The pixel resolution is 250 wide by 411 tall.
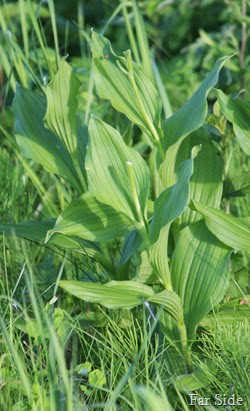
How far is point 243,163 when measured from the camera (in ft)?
7.82

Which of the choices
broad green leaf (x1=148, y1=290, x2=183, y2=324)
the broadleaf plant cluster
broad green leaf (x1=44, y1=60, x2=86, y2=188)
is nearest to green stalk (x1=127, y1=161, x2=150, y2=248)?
the broadleaf plant cluster

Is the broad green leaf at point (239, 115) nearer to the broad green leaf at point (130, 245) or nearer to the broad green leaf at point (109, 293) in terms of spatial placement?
the broad green leaf at point (130, 245)

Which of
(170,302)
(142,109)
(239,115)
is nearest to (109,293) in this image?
(170,302)

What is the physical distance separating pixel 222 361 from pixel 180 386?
0.11m

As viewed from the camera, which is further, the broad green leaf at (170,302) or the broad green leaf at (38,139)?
the broad green leaf at (38,139)

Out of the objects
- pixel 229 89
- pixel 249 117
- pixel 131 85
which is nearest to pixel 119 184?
pixel 131 85

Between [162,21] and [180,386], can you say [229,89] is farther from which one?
[180,386]

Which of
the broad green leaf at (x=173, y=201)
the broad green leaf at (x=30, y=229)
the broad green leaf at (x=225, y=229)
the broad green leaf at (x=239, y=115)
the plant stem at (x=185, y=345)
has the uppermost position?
the broad green leaf at (x=239, y=115)

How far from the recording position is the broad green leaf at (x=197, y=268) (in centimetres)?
155

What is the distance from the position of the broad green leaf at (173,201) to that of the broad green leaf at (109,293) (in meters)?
0.11

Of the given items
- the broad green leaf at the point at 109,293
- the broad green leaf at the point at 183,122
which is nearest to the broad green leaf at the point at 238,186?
the broad green leaf at the point at 183,122

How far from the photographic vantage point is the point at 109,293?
A: 1475 mm

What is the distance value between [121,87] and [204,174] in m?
0.27

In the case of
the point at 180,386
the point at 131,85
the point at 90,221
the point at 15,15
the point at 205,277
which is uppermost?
the point at 15,15
